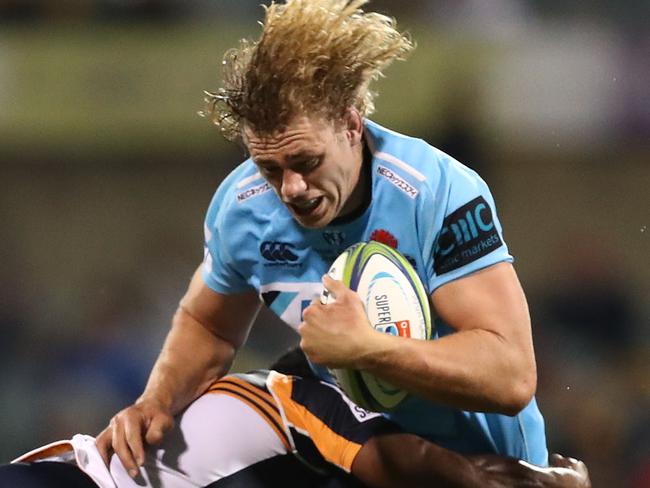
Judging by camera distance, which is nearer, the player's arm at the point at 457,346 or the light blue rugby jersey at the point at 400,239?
the player's arm at the point at 457,346

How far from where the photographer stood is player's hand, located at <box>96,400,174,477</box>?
8.50 feet

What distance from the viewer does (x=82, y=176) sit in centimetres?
726

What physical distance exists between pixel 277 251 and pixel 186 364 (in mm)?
370

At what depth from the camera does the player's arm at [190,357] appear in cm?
267

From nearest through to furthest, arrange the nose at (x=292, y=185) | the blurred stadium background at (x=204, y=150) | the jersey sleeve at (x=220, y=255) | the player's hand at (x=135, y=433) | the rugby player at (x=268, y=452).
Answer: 1. the nose at (x=292, y=185)
2. the rugby player at (x=268, y=452)
3. the player's hand at (x=135, y=433)
4. the jersey sleeve at (x=220, y=255)
5. the blurred stadium background at (x=204, y=150)

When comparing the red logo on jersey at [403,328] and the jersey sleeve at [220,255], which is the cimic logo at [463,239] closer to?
the red logo on jersey at [403,328]

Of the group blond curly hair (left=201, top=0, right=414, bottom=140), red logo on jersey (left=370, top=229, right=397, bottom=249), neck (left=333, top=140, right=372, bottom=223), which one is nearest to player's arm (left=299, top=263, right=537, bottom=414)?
red logo on jersey (left=370, top=229, right=397, bottom=249)

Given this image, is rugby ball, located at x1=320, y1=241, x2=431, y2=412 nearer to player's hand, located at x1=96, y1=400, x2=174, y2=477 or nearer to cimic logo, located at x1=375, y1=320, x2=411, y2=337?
cimic logo, located at x1=375, y1=320, x2=411, y2=337

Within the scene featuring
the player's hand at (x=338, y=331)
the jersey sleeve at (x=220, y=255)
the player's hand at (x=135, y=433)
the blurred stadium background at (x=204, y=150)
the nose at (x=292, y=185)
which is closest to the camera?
the player's hand at (x=338, y=331)

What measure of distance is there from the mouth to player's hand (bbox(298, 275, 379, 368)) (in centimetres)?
22

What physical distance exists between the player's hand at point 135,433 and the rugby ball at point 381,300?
1.61 ft

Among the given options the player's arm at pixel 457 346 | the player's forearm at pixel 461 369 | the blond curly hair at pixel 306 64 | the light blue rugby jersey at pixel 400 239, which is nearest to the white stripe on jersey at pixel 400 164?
the light blue rugby jersey at pixel 400 239

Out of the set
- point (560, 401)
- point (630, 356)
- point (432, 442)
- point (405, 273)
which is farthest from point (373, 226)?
point (630, 356)

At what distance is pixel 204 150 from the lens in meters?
7.11
